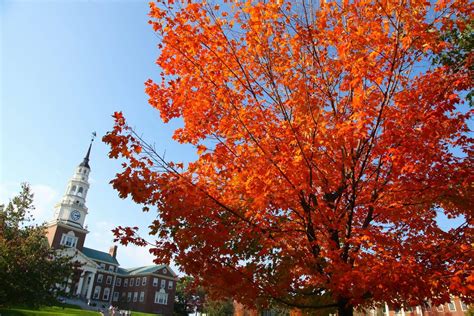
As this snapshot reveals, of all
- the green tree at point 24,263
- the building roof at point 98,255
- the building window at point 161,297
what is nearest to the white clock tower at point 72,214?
the building roof at point 98,255

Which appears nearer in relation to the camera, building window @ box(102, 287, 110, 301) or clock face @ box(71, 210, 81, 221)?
clock face @ box(71, 210, 81, 221)

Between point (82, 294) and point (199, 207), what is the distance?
65.2m

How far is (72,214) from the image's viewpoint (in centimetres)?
6069

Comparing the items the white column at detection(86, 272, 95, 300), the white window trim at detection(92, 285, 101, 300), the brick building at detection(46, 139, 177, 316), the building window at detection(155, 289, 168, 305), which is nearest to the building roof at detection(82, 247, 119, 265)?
the brick building at detection(46, 139, 177, 316)

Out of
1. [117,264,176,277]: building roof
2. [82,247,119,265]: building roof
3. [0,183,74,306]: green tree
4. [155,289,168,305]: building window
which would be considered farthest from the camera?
[117,264,176,277]: building roof

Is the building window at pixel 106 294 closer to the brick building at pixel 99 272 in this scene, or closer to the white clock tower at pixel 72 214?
the brick building at pixel 99 272

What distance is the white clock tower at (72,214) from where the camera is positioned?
57688 millimetres

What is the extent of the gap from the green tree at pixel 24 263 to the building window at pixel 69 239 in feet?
136

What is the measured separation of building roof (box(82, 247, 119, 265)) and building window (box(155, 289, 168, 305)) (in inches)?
536

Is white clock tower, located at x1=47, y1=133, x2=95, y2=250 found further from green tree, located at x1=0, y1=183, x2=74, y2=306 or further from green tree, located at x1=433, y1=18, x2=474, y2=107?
green tree, located at x1=433, y1=18, x2=474, y2=107

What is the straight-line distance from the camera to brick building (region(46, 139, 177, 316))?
59094 millimetres

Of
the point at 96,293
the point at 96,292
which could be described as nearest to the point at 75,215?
the point at 96,292

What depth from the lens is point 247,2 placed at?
6320 mm

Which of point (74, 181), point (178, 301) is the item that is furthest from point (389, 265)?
point (178, 301)
